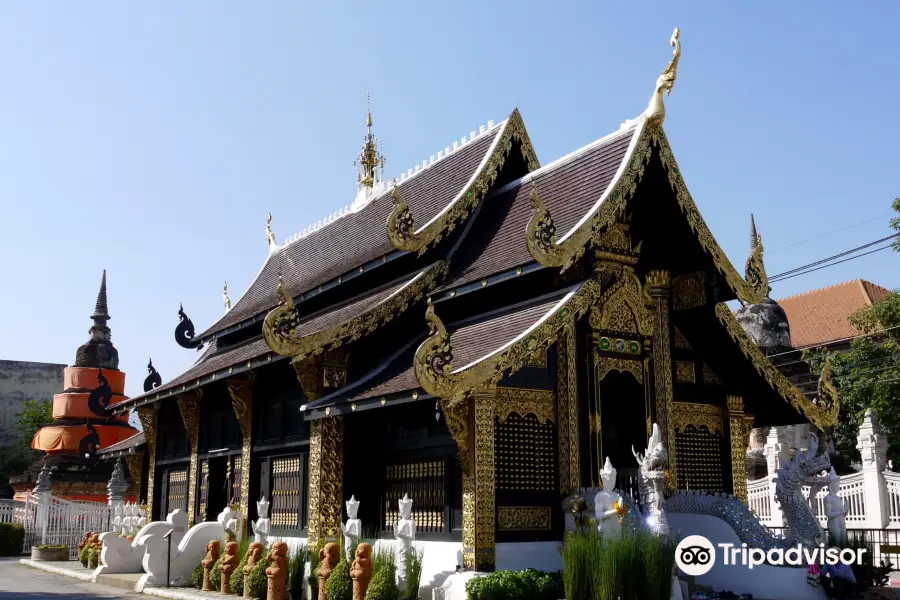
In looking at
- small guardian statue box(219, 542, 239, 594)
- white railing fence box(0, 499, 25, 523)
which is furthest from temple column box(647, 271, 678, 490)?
white railing fence box(0, 499, 25, 523)

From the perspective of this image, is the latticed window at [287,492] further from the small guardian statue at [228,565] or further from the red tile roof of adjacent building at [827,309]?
the red tile roof of adjacent building at [827,309]

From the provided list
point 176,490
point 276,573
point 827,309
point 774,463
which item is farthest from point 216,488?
→ point 827,309

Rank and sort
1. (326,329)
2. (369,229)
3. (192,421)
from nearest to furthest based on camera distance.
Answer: (326,329) → (369,229) → (192,421)

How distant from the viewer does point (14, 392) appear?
52.0 m

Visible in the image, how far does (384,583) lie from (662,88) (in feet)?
23.0

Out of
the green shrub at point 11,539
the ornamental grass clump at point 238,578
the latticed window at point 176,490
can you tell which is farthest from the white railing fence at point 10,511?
the ornamental grass clump at point 238,578

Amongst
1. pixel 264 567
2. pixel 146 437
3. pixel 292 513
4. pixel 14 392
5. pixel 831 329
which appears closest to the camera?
pixel 264 567

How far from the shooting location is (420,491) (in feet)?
41.0

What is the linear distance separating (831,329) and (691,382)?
32.8m

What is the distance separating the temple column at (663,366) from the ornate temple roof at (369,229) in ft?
10.3

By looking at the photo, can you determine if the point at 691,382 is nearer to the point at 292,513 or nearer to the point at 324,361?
the point at 324,361

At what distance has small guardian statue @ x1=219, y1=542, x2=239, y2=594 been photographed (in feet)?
43.4

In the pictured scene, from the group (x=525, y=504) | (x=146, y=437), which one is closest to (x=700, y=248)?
(x=525, y=504)

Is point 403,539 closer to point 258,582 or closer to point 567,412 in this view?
point 258,582
